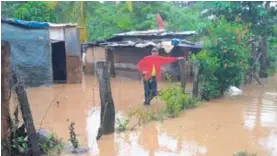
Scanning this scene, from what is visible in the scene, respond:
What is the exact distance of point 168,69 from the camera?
1522cm

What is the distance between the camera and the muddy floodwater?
252 inches

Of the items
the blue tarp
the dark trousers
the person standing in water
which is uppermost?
the blue tarp

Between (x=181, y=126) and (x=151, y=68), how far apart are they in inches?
80.0

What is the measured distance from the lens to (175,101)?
879 centimetres

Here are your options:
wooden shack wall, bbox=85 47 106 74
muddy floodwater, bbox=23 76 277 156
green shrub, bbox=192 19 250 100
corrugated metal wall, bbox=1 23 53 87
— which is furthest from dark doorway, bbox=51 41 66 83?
green shrub, bbox=192 19 250 100

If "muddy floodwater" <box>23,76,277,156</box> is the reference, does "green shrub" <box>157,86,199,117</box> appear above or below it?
above

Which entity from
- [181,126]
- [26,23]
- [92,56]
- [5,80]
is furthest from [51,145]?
[92,56]

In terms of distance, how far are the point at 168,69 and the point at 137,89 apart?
2442 mm

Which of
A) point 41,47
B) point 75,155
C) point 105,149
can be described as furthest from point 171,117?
point 41,47

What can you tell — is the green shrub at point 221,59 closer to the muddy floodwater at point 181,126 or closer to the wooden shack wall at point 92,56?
the muddy floodwater at point 181,126

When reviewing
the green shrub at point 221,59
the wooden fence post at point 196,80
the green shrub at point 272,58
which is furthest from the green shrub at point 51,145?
the green shrub at point 272,58

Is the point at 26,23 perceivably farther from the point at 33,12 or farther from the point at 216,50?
the point at 216,50

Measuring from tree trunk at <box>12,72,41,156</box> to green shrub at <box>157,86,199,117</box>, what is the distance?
398cm

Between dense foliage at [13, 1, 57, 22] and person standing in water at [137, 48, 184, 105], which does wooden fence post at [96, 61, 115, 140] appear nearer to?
person standing in water at [137, 48, 184, 105]
